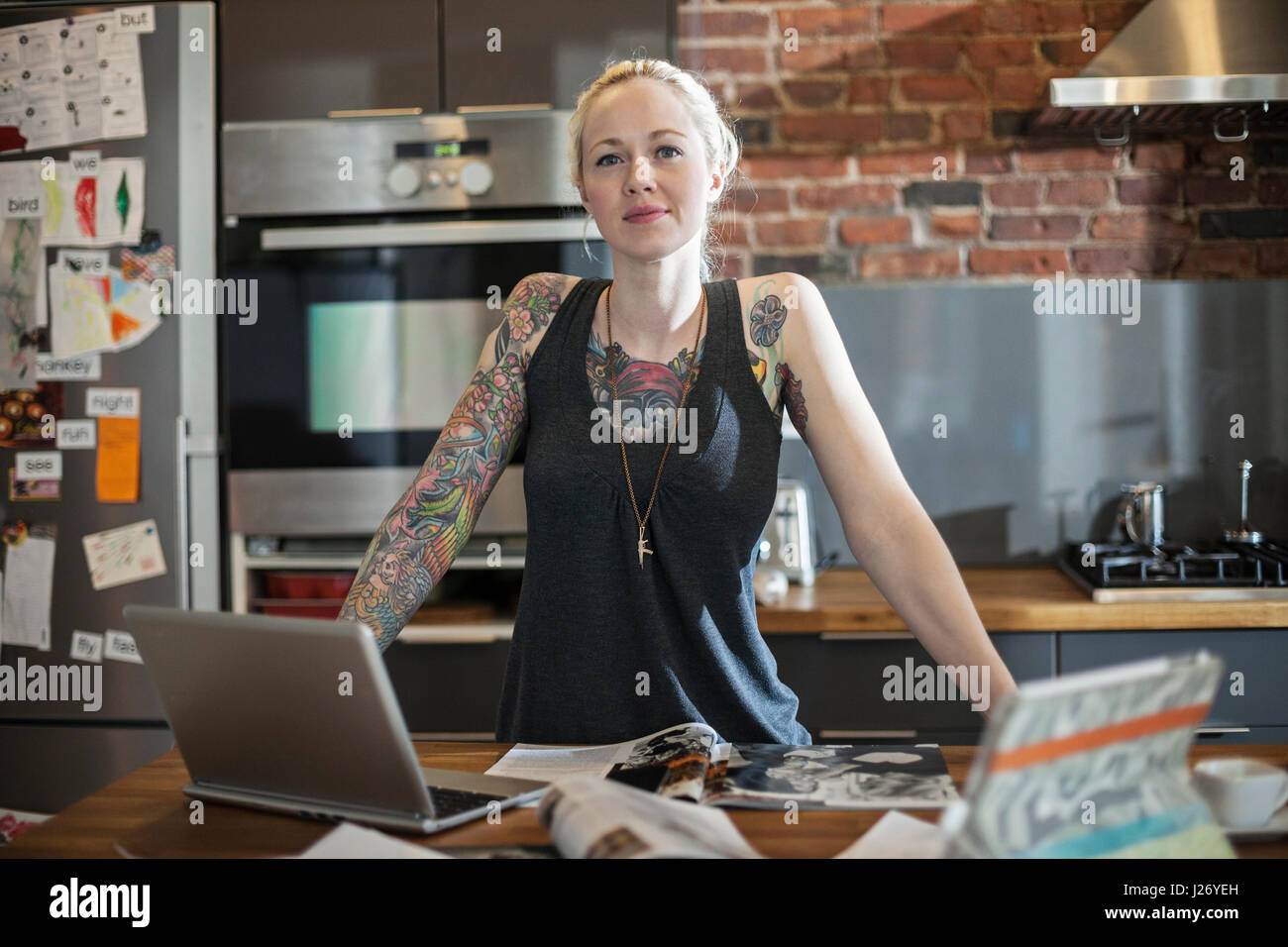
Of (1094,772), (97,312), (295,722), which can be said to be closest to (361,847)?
(295,722)

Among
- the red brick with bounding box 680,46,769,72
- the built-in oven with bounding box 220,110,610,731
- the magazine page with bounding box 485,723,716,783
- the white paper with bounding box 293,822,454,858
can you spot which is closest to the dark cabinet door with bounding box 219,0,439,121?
the built-in oven with bounding box 220,110,610,731

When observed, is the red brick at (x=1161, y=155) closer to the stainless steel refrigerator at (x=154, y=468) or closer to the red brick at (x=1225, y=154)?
the red brick at (x=1225, y=154)

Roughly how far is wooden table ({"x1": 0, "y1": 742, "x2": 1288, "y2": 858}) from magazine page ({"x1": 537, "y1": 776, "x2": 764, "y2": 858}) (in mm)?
41

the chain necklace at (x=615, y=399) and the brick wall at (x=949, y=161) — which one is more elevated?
the brick wall at (x=949, y=161)

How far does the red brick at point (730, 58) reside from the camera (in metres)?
2.63

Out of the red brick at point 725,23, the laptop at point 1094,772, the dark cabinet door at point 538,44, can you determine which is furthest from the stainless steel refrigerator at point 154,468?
the laptop at point 1094,772

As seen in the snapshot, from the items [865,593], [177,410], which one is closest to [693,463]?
[865,593]

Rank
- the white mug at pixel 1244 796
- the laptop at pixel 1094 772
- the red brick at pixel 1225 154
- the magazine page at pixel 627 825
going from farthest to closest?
the red brick at pixel 1225 154 → the white mug at pixel 1244 796 → the magazine page at pixel 627 825 → the laptop at pixel 1094 772

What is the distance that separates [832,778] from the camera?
1.01 m

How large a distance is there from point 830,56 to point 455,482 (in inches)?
68.1

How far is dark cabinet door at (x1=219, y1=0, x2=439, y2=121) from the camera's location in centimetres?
235

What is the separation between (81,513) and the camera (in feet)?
7.88

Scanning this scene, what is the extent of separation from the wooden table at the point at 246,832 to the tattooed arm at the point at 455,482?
0.28m

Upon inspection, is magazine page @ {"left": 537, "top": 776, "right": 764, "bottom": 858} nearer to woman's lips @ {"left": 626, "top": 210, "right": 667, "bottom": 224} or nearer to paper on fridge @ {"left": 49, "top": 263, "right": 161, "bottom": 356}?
woman's lips @ {"left": 626, "top": 210, "right": 667, "bottom": 224}
